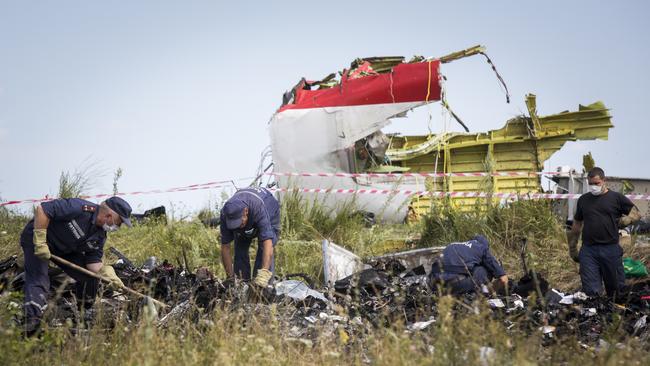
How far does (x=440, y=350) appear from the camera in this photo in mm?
3570

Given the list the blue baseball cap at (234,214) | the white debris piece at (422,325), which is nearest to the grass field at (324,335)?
the white debris piece at (422,325)

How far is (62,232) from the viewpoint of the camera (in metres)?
6.27

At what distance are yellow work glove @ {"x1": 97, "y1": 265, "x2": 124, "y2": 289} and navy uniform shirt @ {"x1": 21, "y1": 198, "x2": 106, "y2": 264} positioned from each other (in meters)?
0.29

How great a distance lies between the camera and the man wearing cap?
19.9 ft

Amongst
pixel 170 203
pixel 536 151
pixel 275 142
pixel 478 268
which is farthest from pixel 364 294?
pixel 536 151

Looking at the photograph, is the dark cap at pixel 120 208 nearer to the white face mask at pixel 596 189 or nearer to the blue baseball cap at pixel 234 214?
the blue baseball cap at pixel 234 214

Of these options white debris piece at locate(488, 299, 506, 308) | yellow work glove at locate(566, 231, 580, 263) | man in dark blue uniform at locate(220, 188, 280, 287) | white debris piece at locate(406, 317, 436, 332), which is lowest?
white debris piece at locate(488, 299, 506, 308)

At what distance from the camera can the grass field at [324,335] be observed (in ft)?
11.9

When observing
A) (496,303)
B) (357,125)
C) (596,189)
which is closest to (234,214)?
(496,303)

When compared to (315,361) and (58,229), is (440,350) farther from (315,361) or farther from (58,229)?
(58,229)

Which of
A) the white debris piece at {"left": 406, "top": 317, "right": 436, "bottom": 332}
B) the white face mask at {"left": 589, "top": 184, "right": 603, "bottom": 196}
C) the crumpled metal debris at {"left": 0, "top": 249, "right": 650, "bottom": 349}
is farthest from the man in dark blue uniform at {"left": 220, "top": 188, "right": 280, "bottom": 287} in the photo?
the white face mask at {"left": 589, "top": 184, "right": 603, "bottom": 196}

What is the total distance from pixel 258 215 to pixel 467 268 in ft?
7.65

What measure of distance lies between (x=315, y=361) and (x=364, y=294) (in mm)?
2732

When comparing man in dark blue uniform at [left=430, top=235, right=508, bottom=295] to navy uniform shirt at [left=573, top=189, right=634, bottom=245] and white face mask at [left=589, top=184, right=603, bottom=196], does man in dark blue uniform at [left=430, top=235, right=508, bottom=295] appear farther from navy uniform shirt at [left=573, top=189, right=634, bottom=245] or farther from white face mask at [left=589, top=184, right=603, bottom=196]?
white face mask at [left=589, top=184, right=603, bottom=196]
